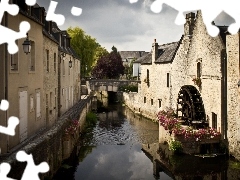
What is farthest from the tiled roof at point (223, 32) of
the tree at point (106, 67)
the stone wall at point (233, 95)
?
the tree at point (106, 67)

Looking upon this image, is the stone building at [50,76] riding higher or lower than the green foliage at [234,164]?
higher

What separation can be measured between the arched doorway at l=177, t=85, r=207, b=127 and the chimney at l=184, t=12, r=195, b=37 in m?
3.77

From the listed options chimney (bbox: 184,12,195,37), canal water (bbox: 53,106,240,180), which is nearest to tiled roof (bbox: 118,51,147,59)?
chimney (bbox: 184,12,195,37)

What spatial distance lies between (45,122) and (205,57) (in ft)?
29.1

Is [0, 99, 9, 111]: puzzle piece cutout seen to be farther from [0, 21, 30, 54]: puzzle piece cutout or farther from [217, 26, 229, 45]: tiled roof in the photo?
[217, 26, 229, 45]: tiled roof

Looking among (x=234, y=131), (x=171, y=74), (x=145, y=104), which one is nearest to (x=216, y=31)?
(x=234, y=131)

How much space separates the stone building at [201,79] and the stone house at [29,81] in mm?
7512

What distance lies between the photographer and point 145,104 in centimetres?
2758

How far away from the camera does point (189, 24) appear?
19578 mm

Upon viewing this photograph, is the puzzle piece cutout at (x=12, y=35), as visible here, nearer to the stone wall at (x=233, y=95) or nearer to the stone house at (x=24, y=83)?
the stone house at (x=24, y=83)

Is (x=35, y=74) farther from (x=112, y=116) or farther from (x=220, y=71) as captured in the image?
(x=112, y=116)

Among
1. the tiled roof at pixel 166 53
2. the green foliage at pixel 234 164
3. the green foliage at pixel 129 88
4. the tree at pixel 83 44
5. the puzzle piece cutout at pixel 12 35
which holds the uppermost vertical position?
the tree at pixel 83 44

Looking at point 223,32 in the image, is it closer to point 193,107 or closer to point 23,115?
point 193,107

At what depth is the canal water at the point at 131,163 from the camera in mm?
11488
